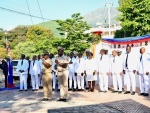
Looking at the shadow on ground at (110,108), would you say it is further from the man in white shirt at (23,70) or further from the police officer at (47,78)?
the man in white shirt at (23,70)

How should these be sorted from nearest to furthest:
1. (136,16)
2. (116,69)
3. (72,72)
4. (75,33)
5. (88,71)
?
1. (116,69)
2. (88,71)
3. (72,72)
4. (136,16)
5. (75,33)

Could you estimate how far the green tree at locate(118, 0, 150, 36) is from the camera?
3261cm

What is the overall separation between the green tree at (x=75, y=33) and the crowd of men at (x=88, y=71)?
27.2 meters

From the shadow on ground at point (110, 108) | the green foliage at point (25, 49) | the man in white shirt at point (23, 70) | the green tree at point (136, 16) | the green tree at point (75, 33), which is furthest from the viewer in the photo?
the green foliage at point (25, 49)

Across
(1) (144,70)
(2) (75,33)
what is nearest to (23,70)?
Result: (1) (144,70)

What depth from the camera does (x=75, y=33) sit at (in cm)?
4319

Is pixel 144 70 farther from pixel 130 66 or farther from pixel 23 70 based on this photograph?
pixel 23 70

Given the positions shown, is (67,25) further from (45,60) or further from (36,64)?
(45,60)

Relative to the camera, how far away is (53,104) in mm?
9570

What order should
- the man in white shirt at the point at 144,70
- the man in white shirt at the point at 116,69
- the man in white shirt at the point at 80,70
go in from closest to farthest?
the man in white shirt at the point at 144,70
the man in white shirt at the point at 116,69
the man in white shirt at the point at 80,70

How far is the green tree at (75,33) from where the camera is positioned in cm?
4222

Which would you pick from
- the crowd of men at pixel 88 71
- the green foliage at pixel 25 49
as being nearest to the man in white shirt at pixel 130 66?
the crowd of men at pixel 88 71

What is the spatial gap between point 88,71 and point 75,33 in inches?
1205

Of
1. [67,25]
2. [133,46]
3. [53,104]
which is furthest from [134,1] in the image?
[53,104]
